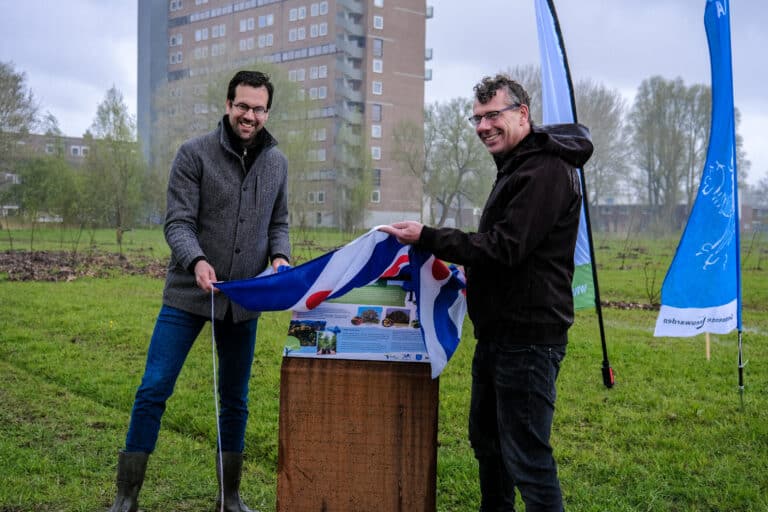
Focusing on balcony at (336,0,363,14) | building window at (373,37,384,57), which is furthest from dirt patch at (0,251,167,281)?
building window at (373,37,384,57)

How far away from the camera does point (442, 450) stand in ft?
17.6

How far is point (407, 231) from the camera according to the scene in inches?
124

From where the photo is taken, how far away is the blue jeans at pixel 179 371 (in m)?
3.70

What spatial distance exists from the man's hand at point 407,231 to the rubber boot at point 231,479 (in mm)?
1764

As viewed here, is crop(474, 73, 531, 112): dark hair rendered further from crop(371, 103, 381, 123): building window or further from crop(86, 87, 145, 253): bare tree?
crop(371, 103, 381, 123): building window

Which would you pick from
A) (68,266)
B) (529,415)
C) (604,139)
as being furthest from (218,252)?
(604,139)

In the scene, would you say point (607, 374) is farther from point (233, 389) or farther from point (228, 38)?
point (228, 38)

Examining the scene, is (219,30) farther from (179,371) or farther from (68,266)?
(179,371)

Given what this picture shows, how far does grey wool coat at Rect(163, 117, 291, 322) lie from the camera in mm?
3754

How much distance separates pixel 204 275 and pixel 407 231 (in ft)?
3.61

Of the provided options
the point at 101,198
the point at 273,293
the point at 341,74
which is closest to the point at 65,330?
the point at 273,293

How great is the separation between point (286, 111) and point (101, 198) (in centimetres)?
1469

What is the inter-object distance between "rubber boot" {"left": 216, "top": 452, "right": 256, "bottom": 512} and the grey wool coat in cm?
86

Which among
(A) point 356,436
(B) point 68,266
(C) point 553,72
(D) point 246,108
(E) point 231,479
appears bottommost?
(E) point 231,479
